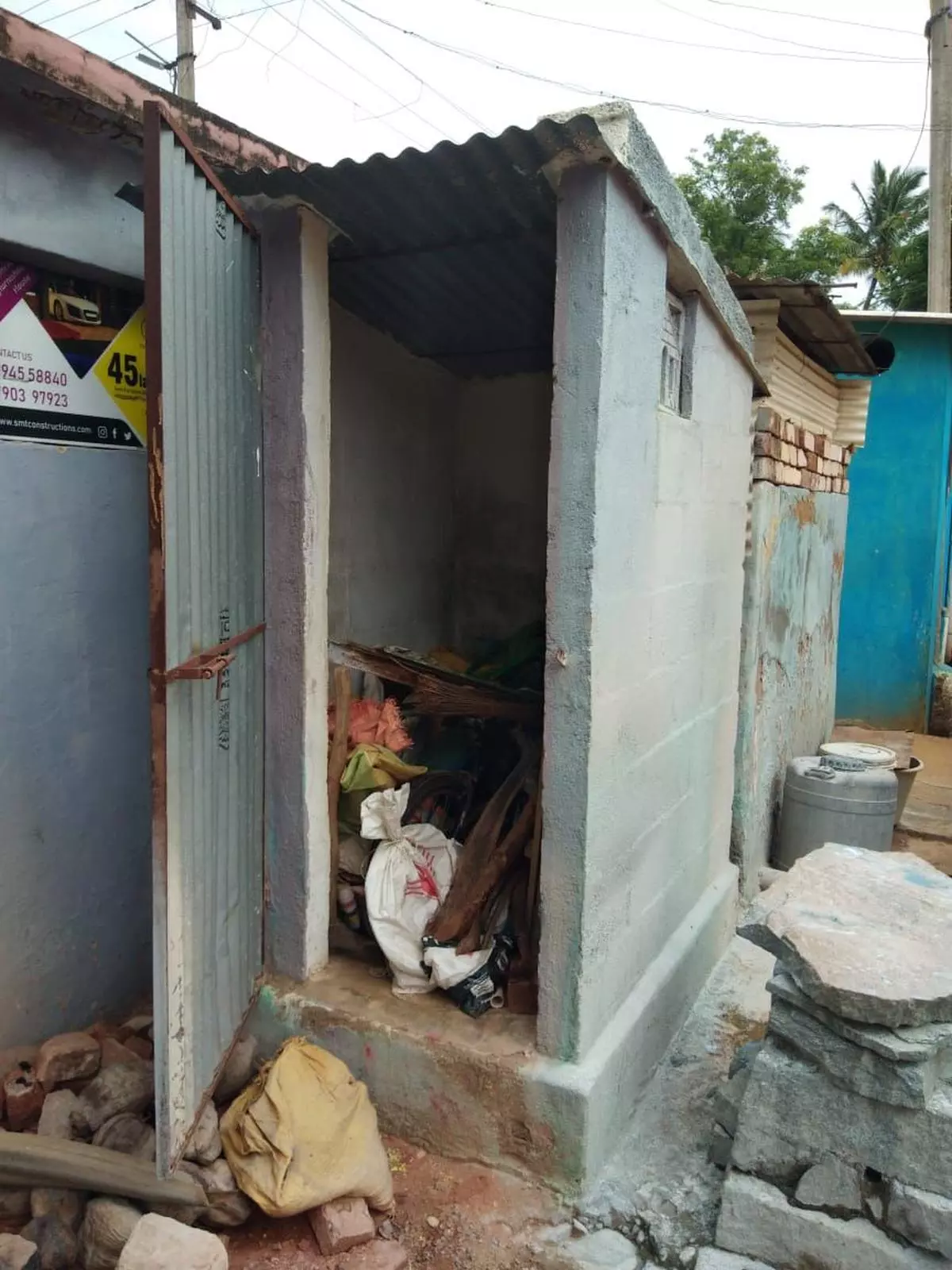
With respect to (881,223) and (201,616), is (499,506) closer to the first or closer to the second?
(201,616)

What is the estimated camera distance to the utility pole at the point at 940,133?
36.2 ft

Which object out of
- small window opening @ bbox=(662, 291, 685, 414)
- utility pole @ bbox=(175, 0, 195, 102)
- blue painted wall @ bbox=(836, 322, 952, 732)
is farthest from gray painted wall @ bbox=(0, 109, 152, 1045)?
utility pole @ bbox=(175, 0, 195, 102)

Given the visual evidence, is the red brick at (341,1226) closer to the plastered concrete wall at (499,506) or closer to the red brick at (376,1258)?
the red brick at (376,1258)

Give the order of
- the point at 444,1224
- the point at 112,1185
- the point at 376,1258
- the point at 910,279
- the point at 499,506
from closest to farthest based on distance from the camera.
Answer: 1. the point at 112,1185
2. the point at 376,1258
3. the point at 444,1224
4. the point at 499,506
5. the point at 910,279

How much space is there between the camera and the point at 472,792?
390 centimetres

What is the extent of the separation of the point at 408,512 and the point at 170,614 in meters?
2.30

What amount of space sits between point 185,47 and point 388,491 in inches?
440

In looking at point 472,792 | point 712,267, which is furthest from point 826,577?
point 472,792

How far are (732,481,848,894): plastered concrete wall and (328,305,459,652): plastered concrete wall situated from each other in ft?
5.59

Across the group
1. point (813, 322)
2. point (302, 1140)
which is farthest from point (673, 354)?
point (302, 1140)

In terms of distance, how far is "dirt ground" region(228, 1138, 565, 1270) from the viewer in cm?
267

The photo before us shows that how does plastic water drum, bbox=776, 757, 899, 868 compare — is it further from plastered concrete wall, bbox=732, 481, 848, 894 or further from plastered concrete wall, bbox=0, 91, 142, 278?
plastered concrete wall, bbox=0, 91, 142, 278

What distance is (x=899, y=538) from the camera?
32.3 feet

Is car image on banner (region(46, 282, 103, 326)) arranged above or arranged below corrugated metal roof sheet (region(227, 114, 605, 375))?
below
